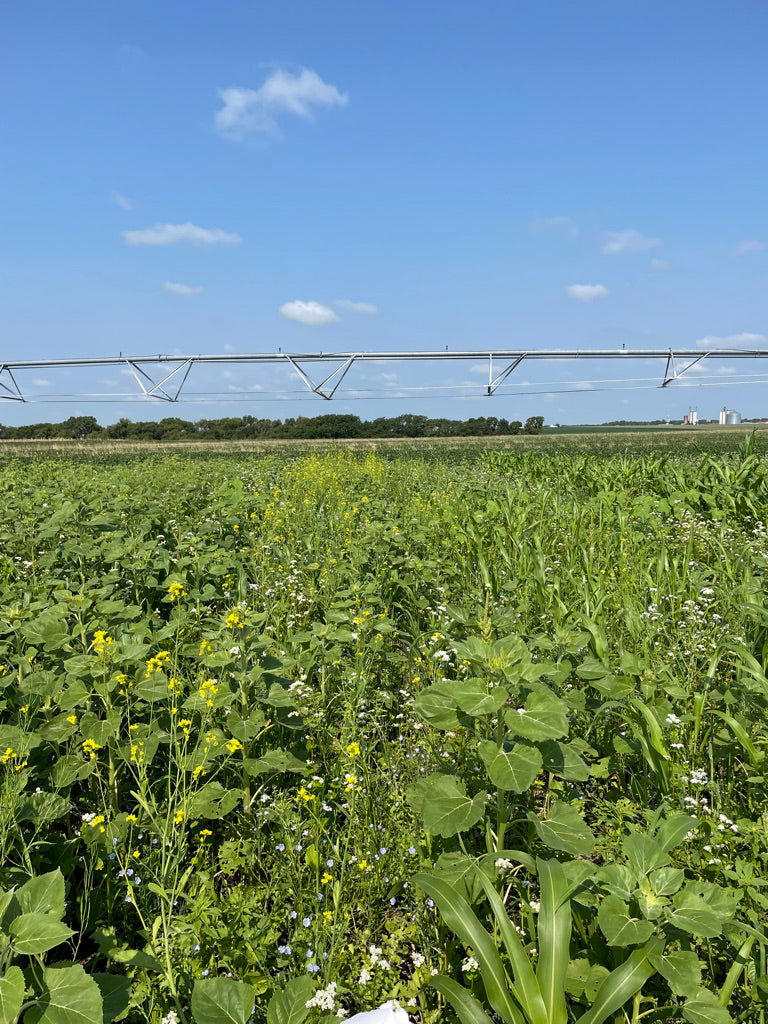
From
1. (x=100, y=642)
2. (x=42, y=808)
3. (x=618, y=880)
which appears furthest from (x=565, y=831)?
(x=100, y=642)

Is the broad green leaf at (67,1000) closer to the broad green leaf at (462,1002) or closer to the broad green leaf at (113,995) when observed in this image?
the broad green leaf at (113,995)

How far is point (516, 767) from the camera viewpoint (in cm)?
176

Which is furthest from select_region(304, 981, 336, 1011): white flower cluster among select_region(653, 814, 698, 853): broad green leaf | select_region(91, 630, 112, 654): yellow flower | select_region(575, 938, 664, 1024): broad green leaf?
select_region(91, 630, 112, 654): yellow flower

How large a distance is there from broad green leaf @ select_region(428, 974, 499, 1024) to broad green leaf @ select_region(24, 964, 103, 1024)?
78cm

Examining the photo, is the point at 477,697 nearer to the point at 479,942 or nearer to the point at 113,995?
the point at 479,942

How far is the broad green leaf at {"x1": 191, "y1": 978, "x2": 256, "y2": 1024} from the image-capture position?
1313 millimetres

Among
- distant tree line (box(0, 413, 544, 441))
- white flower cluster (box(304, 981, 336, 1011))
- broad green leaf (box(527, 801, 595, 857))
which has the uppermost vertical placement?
distant tree line (box(0, 413, 544, 441))

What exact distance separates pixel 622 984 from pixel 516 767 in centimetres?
53

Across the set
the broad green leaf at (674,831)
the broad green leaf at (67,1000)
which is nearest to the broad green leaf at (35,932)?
the broad green leaf at (67,1000)

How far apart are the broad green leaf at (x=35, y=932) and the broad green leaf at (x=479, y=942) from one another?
0.85 meters

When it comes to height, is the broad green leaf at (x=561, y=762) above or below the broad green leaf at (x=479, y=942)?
above

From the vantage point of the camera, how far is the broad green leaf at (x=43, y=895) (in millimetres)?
1369

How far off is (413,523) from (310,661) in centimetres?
373

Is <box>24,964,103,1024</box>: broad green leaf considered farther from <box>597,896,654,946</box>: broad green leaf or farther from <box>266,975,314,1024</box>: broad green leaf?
<box>597,896,654,946</box>: broad green leaf
